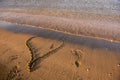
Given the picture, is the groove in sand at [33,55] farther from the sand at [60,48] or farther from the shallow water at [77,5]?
the shallow water at [77,5]

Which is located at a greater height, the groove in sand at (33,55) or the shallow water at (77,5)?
the groove in sand at (33,55)

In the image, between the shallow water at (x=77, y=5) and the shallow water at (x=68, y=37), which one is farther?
the shallow water at (x=77, y=5)

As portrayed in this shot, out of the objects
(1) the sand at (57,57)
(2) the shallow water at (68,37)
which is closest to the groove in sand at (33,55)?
(1) the sand at (57,57)

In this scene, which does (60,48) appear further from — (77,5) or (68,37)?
(77,5)

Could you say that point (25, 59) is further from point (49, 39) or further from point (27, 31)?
point (27, 31)

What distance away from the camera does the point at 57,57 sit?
4.02 meters

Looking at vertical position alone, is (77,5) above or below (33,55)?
below

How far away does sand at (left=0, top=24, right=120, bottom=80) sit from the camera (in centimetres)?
351

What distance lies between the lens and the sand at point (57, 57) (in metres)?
3.51

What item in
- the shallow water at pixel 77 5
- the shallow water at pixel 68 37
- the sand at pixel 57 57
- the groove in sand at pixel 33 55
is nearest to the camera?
the sand at pixel 57 57

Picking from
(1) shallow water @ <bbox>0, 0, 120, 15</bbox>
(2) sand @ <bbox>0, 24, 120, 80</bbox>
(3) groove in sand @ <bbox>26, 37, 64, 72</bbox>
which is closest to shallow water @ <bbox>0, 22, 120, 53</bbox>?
(2) sand @ <bbox>0, 24, 120, 80</bbox>

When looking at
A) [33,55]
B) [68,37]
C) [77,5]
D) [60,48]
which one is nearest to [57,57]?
[60,48]

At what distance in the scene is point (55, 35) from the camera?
507cm

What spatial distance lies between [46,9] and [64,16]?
1.28 meters
